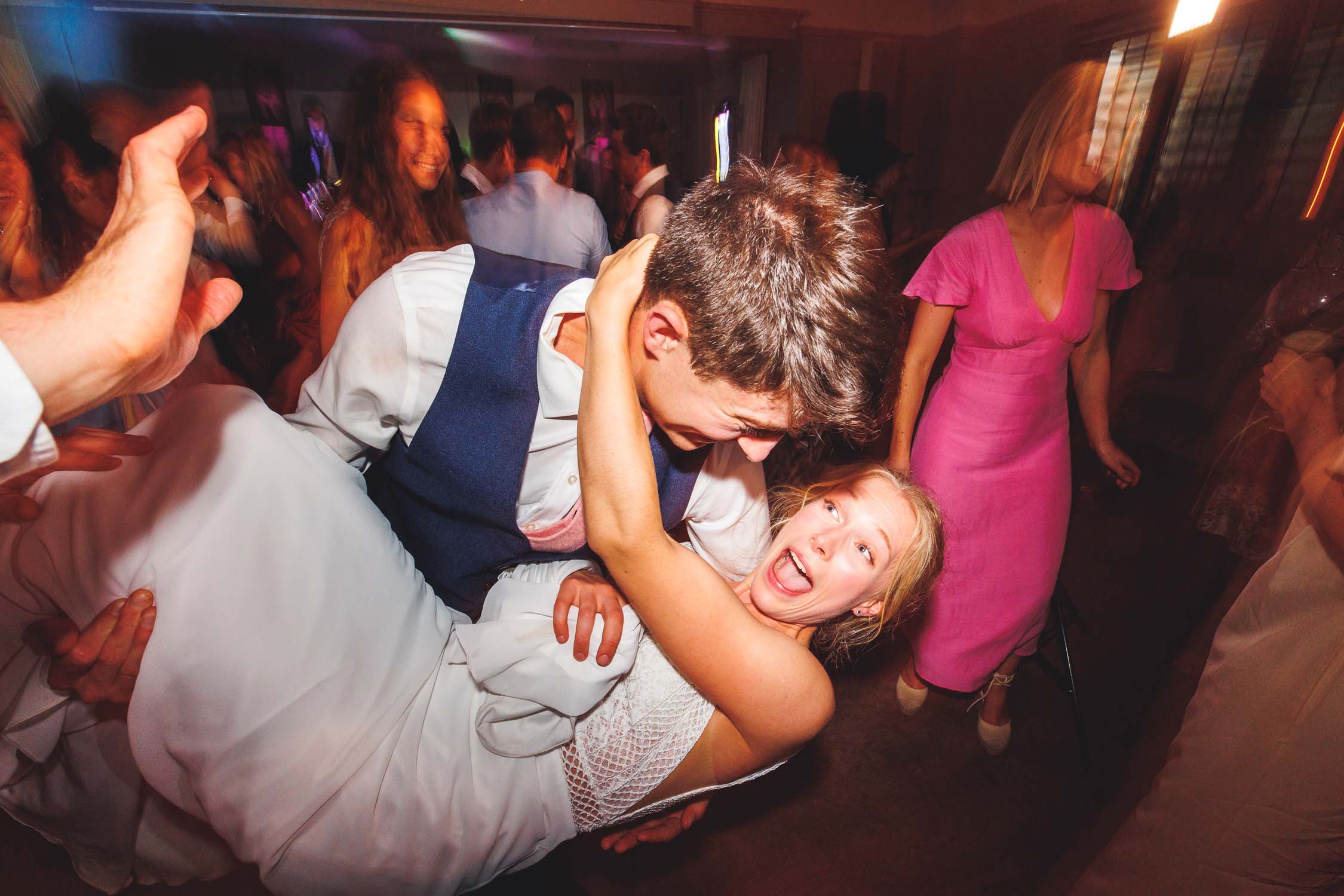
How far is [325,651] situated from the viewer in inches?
34.1

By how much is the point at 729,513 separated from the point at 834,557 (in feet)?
0.93

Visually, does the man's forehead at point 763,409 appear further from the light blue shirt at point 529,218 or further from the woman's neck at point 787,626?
the light blue shirt at point 529,218

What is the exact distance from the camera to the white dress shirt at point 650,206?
9.85 feet

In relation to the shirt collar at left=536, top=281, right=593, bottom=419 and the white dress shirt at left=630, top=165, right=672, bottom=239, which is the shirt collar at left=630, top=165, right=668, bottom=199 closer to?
the white dress shirt at left=630, top=165, right=672, bottom=239

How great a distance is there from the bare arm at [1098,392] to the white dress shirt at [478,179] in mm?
2694

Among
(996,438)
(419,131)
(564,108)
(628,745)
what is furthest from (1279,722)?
(564,108)

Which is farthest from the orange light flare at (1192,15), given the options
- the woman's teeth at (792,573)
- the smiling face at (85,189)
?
the smiling face at (85,189)

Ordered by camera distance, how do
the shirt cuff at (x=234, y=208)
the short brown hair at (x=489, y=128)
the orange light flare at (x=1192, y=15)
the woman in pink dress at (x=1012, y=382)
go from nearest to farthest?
→ the woman in pink dress at (x=1012, y=382) < the shirt cuff at (x=234, y=208) < the orange light flare at (x=1192, y=15) < the short brown hair at (x=489, y=128)

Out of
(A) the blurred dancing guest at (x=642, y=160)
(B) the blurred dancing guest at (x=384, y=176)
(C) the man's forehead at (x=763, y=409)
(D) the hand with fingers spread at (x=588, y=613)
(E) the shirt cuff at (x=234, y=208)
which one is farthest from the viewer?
(A) the blurred dancing guest at (x=642, y=160)

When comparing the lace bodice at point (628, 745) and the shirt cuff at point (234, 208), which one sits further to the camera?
the shirt cuff at point (234, 208)

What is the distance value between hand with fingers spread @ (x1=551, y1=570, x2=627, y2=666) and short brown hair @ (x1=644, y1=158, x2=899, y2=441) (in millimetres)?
506

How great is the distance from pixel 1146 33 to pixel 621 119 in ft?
8.01

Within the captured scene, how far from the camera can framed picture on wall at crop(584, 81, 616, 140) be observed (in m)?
3.14

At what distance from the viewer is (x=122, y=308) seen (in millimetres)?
475
